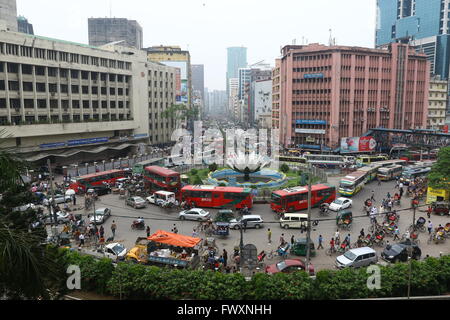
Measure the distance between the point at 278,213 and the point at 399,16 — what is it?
473 ft

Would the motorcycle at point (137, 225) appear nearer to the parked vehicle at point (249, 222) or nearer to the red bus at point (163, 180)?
the parked vehicle at point (249, 222)

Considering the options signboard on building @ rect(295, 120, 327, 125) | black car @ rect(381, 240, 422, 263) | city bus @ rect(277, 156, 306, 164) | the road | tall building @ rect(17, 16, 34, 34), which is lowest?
the road

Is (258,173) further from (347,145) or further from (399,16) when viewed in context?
(399,16)

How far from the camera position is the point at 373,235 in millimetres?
23219

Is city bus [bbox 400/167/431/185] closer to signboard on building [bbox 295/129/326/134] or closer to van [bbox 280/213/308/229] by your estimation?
van [bbox 280/213/308/229]

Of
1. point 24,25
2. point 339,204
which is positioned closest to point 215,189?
point 339,204

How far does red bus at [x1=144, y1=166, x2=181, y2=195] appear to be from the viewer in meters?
33.7

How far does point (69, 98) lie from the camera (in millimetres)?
55312

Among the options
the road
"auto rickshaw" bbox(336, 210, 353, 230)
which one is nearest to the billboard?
the road

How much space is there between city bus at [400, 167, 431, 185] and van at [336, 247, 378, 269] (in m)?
23.3

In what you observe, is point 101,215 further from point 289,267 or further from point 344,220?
point 344,220

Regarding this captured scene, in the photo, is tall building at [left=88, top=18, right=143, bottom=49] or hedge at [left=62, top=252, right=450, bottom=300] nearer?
hedge at [left=62, top=252, right=450, bottom=300]

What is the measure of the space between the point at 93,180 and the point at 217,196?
15139mm

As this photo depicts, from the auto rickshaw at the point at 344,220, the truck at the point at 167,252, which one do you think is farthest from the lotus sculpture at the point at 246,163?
the truck at the point at 167,252
